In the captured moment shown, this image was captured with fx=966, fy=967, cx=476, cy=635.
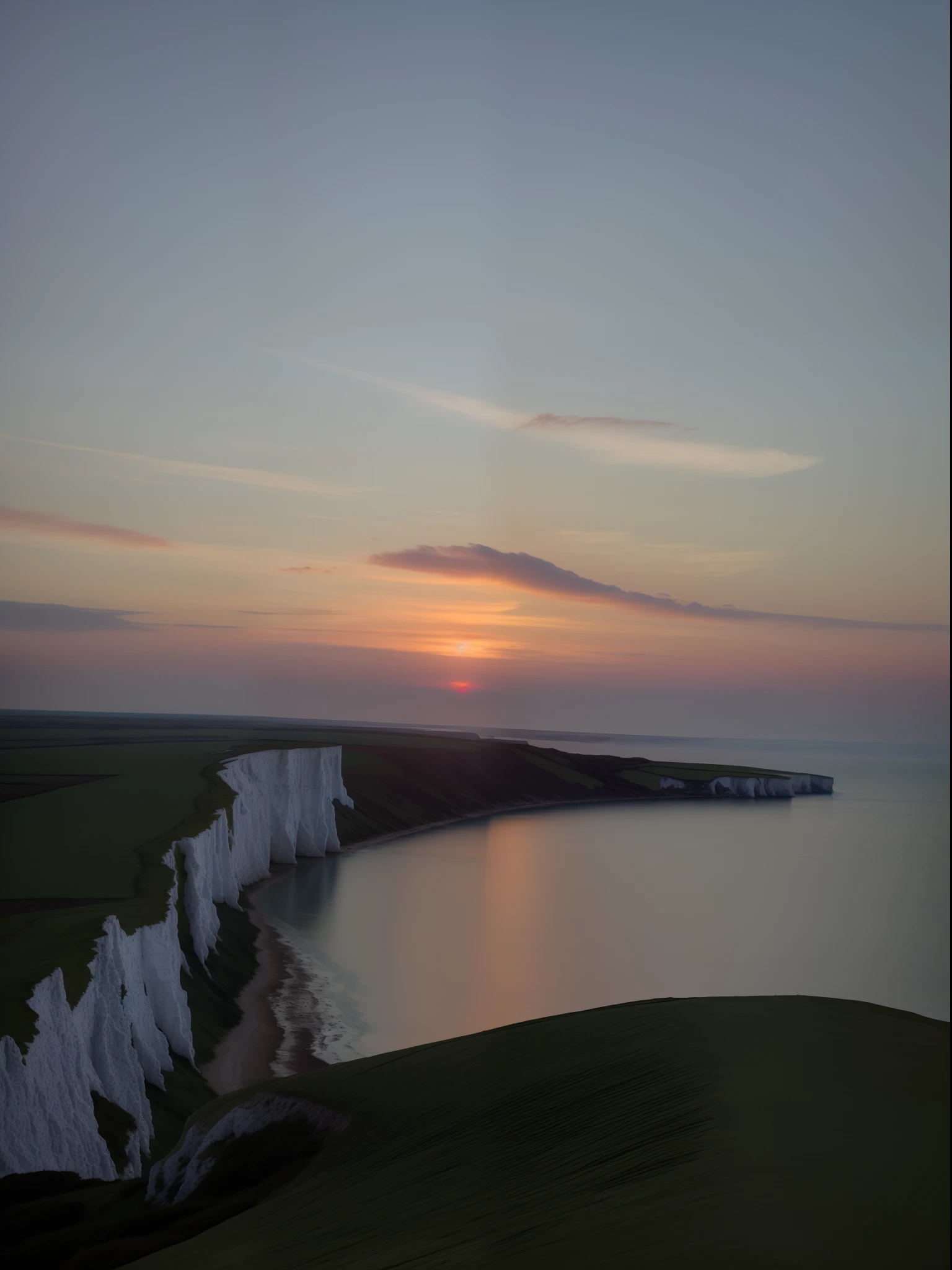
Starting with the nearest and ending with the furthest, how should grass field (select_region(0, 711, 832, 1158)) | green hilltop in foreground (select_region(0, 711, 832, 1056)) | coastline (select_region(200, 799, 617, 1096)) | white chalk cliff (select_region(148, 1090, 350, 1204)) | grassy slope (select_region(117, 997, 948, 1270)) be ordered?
1. grassy slope (select_region(117, 997, 948, 1270))
2. white chalk cliff (select_region(148, 1090, 350, 1204))
3. grass field (select_region(0, 711, 832, 1158))
4. green hilltop in foreground (select_region(0, 711, 832, 1056))
5. coastline (select_region(200, 799, 617, 1096))

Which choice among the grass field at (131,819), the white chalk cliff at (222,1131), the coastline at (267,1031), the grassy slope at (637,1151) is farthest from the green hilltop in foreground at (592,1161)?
the coastline at (267,1031)

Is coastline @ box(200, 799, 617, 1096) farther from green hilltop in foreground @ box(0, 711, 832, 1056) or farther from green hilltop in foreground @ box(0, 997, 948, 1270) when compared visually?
green hilltop in foreground @ box(0, 997, 948, 1270)

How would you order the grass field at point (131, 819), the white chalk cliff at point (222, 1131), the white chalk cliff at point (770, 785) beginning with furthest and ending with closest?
the white chalk cliff at point (770, 785) → the grass field at point (131, 819) → the white chalk cliff at point (222, 1131)

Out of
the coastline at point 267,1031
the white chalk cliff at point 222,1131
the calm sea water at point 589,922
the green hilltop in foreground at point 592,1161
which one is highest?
the green hilltop in foreground at point 592,1161

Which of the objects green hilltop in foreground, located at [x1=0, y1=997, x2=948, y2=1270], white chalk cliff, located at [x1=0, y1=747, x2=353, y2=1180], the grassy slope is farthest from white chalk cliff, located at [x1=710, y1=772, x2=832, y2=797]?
the grassy slope

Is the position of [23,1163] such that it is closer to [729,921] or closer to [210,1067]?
[210,1067]

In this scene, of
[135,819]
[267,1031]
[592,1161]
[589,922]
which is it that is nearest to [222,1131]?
[592,1161]

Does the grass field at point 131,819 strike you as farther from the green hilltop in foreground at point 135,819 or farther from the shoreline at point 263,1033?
Result: the shoreline at point 263,1033
